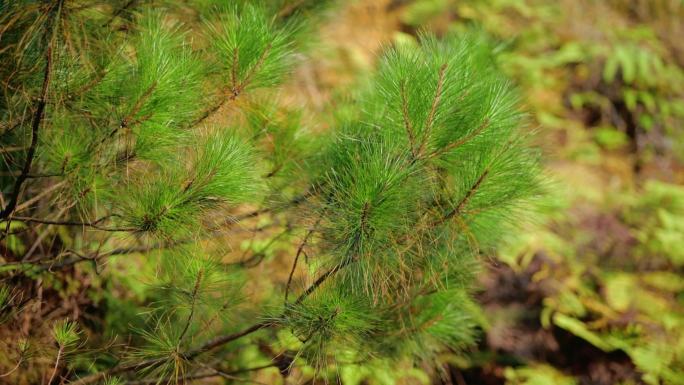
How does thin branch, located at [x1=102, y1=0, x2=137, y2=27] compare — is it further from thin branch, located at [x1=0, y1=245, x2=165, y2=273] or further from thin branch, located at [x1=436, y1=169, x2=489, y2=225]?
thin branch, located at [x1=436, y1=169, x2=489, y2=225]

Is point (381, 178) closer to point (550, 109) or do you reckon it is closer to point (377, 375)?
point (377, 375)

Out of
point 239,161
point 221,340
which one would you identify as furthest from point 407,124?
point 221,340

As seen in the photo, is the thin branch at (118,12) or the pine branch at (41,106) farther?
the thin branch at (118,12)

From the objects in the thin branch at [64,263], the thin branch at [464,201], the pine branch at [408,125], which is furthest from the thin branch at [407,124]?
the thin branch at [64,263]

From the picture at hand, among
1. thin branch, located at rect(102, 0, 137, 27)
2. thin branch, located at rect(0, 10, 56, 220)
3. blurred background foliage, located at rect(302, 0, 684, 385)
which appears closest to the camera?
thin branch, located at rect(0, 10, 56, 220)

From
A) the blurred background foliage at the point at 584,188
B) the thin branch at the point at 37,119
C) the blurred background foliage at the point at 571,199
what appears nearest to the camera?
the thin branch at the point at 37,119

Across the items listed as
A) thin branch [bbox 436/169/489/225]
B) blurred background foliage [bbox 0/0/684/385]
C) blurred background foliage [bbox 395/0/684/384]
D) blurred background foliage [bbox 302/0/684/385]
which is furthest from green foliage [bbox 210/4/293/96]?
blurred background foliage [bbox 395/0/684/384]

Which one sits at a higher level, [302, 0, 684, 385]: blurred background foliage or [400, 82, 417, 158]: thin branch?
[400, 82, 417, 158]: thin branch

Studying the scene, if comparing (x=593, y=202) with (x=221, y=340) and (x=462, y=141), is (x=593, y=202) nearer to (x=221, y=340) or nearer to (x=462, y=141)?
(x=462, y=141)

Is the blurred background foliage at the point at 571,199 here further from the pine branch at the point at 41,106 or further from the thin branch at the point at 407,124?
the pine branch at the point at 41,106

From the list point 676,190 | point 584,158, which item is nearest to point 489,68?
point 676,190

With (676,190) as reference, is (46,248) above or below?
above
